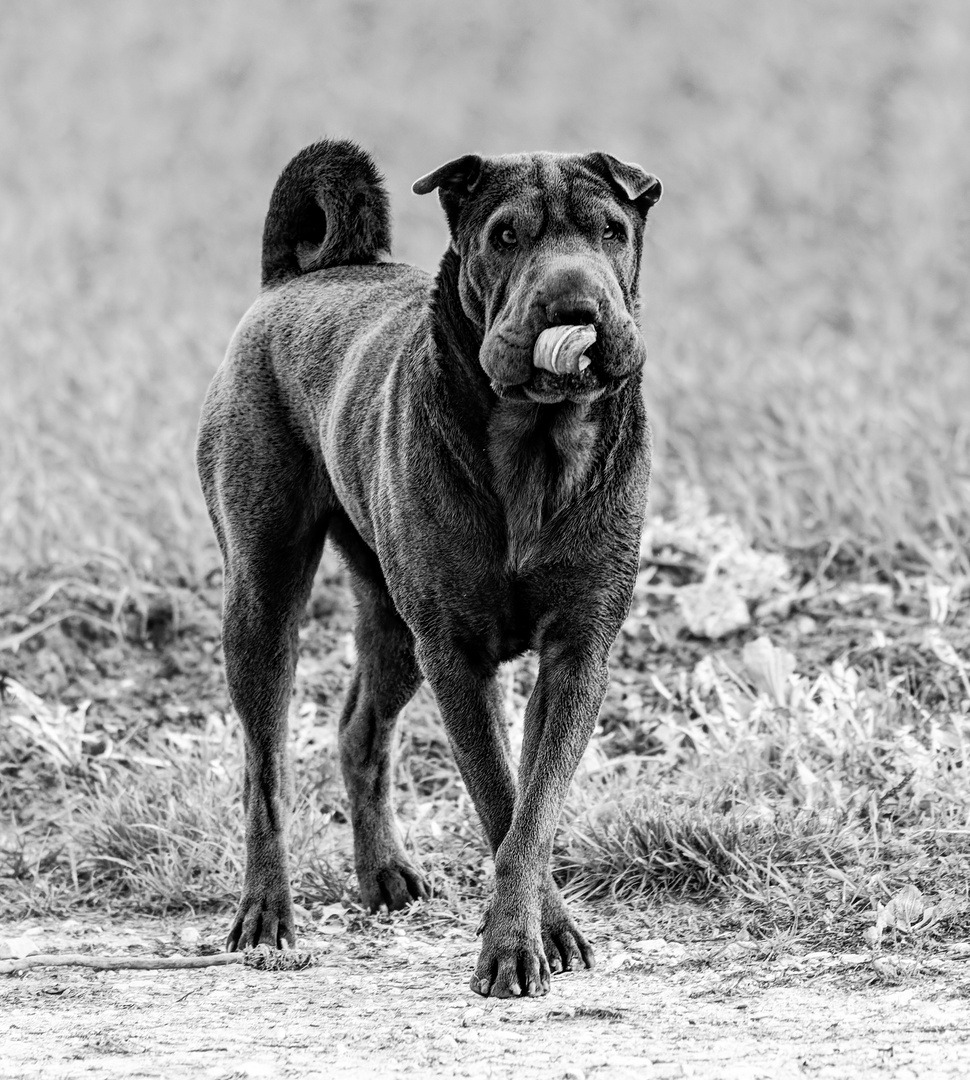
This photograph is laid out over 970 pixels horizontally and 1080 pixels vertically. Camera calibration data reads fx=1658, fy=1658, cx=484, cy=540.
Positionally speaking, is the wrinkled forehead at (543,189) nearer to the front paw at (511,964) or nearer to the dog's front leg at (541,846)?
the dog's front leg at (541,846)

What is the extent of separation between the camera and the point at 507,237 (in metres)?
3.78

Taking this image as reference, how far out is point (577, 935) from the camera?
3871mm

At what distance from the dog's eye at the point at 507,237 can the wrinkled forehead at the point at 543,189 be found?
0.13 ft

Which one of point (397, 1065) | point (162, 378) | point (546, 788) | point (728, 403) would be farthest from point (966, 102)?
point (397, 1065)

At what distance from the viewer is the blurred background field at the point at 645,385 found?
4930 millimetres

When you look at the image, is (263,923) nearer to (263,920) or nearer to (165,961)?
(263,920)

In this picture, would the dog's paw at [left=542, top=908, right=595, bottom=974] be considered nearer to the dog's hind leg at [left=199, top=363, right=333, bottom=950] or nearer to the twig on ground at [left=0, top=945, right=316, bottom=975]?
the twig on ground at [left=0, top=945, right=316, bottom=975]

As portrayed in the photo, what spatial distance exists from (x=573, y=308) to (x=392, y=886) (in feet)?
6.27

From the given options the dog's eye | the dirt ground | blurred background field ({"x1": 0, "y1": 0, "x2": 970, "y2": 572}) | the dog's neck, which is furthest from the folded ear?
blurred background field ({"x1": 0, "y1": 0, "x2": 970, "y2": 572})

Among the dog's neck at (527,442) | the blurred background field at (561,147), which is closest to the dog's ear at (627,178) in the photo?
the dog's neck at (527,442)

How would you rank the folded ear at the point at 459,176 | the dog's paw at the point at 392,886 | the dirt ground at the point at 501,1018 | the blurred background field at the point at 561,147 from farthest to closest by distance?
the blurred background field at the point at 561,147 → the dog's paw at the point at 392,886 → the folded ear at the point at 459,176 → the dirt ground at the point at 501,1018

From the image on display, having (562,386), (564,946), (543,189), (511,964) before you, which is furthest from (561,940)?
(543,189)

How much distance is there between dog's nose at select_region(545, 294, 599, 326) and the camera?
347 cm

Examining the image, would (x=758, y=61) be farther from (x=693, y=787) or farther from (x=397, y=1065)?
(x=397, y=1065)
